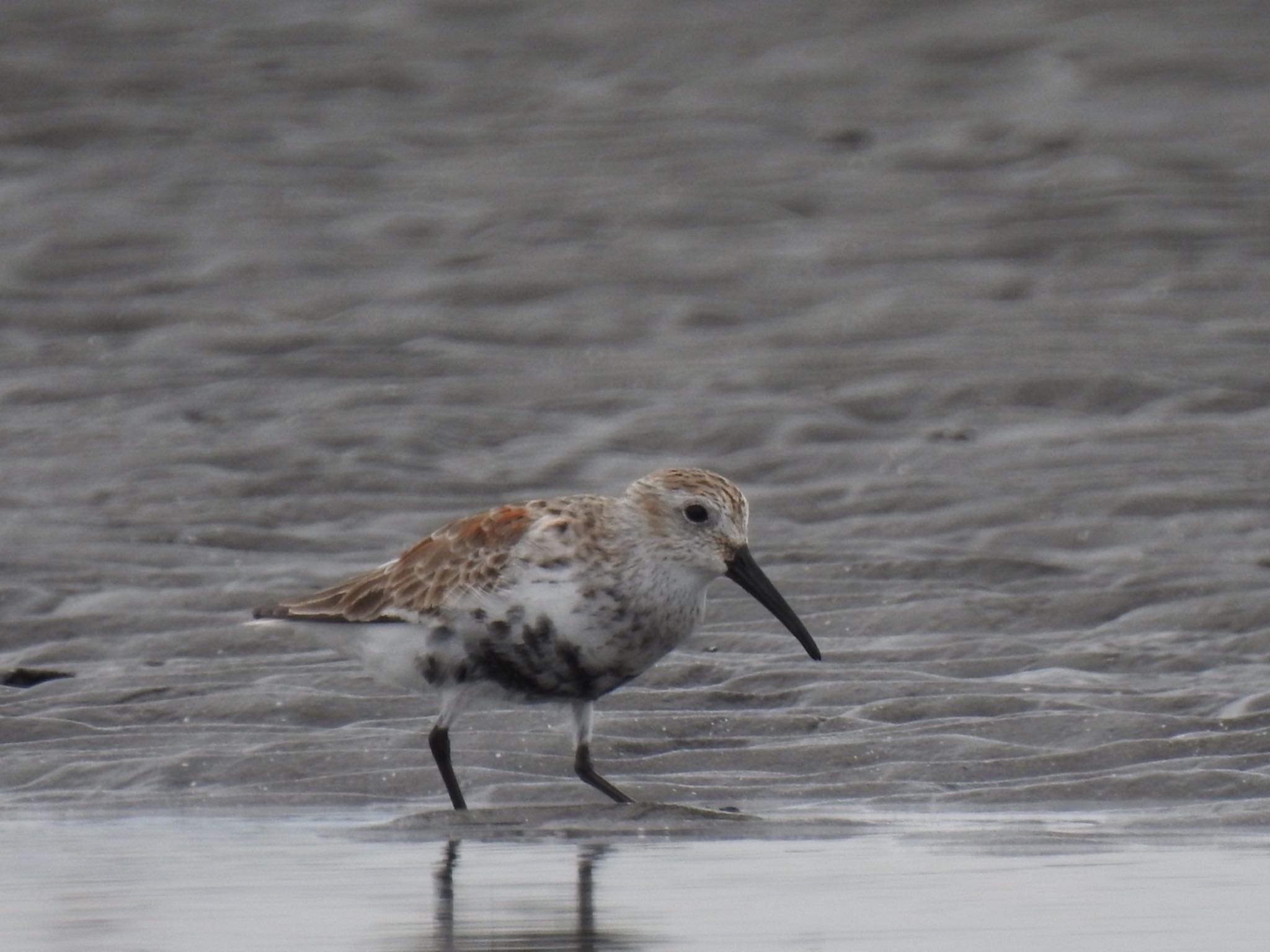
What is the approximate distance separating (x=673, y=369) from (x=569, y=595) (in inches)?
255

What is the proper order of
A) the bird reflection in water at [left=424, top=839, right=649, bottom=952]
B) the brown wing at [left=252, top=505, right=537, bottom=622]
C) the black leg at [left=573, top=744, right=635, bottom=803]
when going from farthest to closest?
the brown wing at [left=252, top=505, right=537, bottom=622] → the black leg at [left=573, top=744, right=635, bottom=803] → the bird reflection in water at [left=424, top=839, right=649, bottom=952]

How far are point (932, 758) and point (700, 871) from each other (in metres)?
2.40

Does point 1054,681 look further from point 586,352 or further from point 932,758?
point 586,352

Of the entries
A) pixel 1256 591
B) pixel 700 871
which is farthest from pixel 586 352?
pixel 700 871

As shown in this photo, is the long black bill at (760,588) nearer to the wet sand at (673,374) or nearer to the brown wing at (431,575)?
the wet sand at (673,374)

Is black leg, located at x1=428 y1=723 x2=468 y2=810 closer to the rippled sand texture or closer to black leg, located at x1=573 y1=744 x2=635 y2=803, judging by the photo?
the rippled sand texture

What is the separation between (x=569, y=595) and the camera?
930cm

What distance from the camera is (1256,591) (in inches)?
472

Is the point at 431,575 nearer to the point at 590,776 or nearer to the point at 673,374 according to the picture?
the point at 590,776

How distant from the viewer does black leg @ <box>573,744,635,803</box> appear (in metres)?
9.25

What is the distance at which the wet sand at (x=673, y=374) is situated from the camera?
10336mm

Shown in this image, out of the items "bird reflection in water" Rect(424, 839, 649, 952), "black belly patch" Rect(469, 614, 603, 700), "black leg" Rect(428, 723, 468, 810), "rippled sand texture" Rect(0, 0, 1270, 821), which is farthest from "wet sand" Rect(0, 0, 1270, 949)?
"bird reflection in water" Rect(424, 839, 649, 952)

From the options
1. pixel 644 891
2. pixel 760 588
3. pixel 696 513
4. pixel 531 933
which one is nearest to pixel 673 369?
pixel 760 588

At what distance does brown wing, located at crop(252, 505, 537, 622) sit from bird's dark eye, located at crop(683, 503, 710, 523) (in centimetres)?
58
